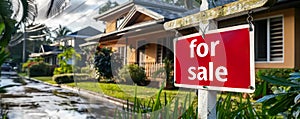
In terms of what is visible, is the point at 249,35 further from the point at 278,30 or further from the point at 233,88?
the point at 278,30

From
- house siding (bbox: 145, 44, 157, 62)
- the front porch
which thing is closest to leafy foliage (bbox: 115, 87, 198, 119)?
the front porch

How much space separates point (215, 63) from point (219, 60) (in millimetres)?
22

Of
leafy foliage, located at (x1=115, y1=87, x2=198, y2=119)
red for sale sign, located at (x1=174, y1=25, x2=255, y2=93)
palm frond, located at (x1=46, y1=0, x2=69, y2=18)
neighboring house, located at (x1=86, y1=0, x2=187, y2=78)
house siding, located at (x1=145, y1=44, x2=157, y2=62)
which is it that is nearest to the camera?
red for sale sign, located at (x1=174, y1=25, x2=255, y2=93)

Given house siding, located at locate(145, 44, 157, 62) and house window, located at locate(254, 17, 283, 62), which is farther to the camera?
house siding, located at locate(145, 44, 157, 62)

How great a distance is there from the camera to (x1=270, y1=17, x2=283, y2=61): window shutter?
666 centimetres

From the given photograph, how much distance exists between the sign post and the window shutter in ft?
20.2

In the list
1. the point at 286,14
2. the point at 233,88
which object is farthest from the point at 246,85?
the point at 286,14

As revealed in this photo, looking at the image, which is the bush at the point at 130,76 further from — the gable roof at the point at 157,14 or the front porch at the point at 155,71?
the gable roof at the point at 157,14

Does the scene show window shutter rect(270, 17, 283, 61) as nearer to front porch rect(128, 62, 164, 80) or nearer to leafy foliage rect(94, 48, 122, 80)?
front porch rect(128, 62, 164, 80)

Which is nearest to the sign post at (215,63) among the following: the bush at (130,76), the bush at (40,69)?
the bush at (130,76)

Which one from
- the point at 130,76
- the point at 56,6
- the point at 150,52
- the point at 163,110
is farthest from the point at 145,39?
the point at 163,110

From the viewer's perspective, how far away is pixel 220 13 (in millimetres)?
1073

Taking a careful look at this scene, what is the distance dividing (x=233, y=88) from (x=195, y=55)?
23cm

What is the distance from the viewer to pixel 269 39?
22.4 feet
